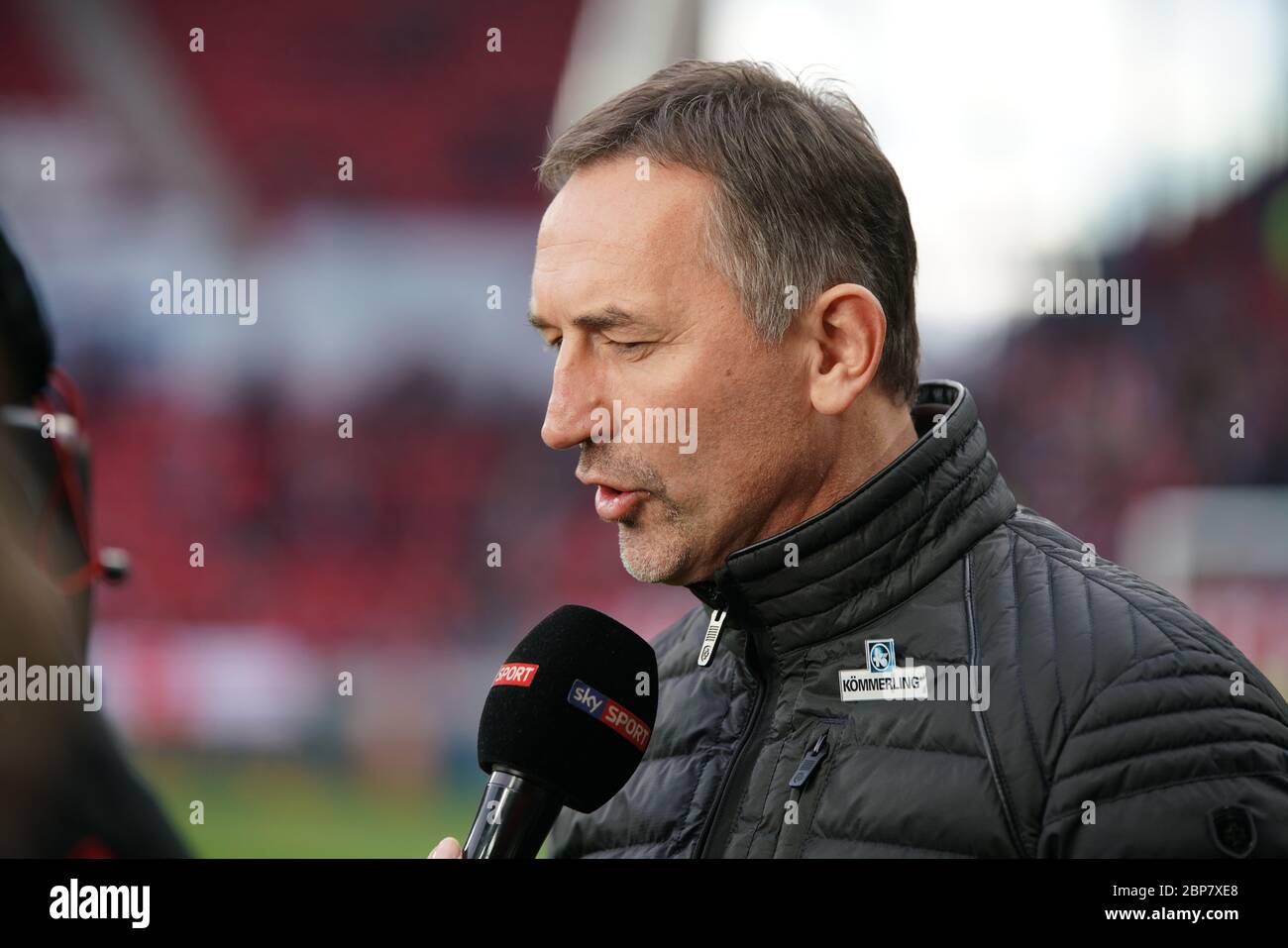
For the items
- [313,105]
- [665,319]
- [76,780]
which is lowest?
[76,780]

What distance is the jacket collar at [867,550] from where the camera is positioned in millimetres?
861

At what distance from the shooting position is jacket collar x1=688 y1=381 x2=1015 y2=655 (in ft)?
2.83

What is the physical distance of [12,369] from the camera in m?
1.35

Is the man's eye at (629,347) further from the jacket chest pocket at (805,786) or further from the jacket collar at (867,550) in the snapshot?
the jacket chest pocket at (805,786)

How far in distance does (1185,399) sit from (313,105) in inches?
151

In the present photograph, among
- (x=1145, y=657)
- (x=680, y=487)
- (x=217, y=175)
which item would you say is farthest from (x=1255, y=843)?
(x=217, y=175)

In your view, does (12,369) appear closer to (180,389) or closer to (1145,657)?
(1145,657)

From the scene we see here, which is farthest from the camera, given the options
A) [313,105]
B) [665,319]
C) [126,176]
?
[313,105]

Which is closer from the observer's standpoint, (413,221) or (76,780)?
(76,780)

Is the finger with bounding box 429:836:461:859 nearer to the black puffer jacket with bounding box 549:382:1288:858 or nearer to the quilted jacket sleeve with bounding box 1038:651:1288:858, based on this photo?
the black puffer jacket with bounding box 549:382:1288:858

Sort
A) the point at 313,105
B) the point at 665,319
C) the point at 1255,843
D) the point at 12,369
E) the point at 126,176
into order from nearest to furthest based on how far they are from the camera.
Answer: the point at 1255,843 < the point at 665,319 < the point at 12,369 < the point at 126,176 < the point at 313,105

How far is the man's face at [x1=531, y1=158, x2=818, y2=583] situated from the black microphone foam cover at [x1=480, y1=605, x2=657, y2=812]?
0.06 metres
